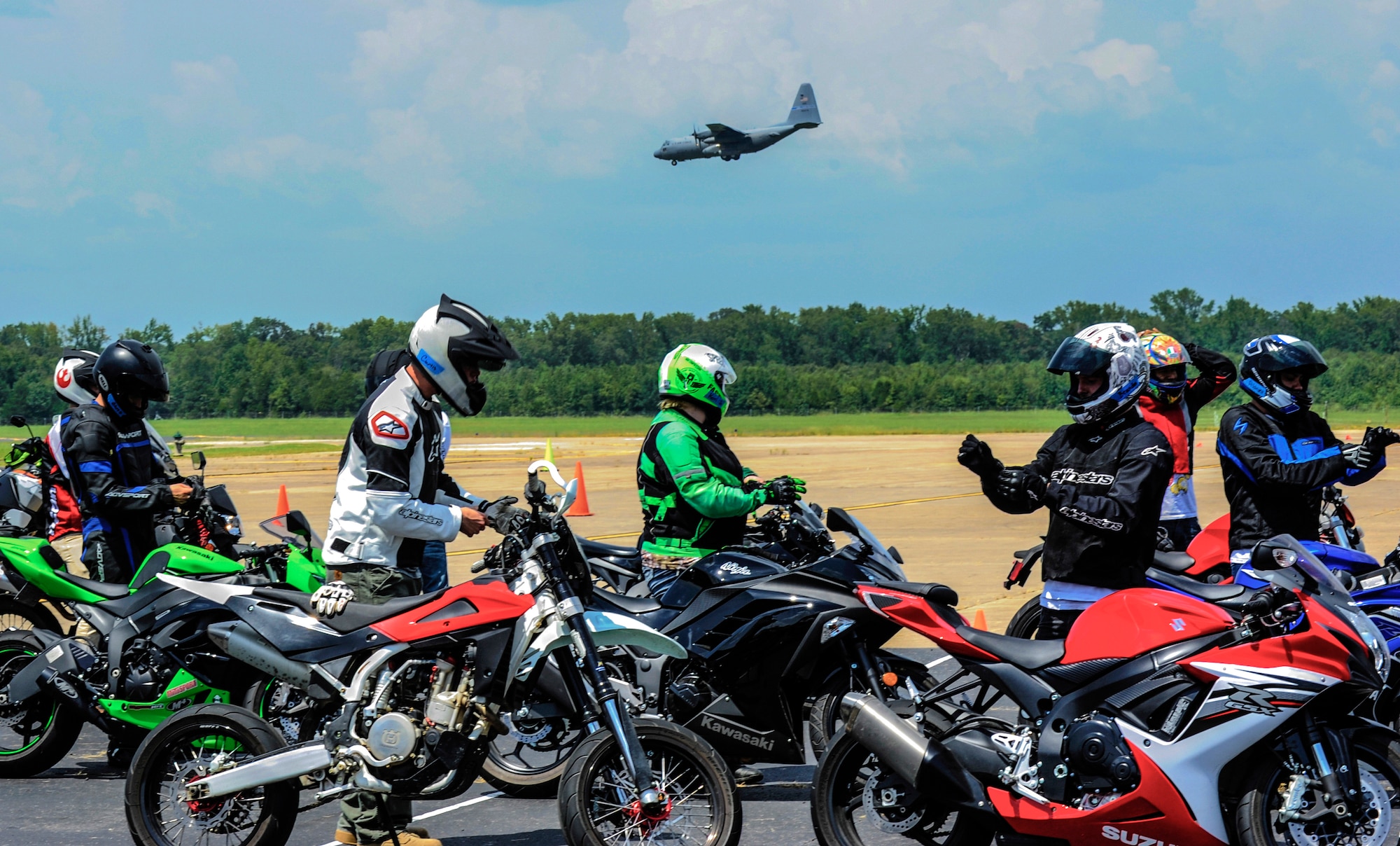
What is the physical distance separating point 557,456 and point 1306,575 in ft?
150

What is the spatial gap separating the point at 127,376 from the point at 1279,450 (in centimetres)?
588

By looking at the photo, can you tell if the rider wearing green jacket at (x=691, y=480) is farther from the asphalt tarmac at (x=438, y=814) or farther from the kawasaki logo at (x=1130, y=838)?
the kawasaki logo at (x=1130, y=838)

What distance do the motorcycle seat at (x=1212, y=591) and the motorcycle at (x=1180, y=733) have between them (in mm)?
293

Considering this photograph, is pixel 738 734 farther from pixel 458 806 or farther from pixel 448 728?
pixel 448 728

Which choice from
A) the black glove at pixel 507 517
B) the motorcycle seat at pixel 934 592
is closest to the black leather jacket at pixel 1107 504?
the motorcycle seat at pixel 934 592

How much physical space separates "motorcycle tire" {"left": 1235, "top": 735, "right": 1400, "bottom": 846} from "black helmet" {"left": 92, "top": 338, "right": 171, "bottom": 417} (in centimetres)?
569

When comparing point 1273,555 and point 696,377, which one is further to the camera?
point 696,377

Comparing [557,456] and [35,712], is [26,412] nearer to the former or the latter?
[557,456]

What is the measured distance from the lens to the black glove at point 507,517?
4891 mm

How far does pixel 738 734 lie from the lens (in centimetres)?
597

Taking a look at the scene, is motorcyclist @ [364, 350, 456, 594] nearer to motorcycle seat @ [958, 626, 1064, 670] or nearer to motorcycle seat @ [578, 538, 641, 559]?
motorcycle seat @ [578, 538, 641, 559]

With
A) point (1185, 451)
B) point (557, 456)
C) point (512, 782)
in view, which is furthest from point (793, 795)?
point (557, 456)

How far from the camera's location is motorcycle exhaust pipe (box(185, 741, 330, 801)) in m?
4.98

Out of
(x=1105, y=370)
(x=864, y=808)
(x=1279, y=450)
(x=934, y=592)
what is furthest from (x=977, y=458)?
(x=1279, y=450)
